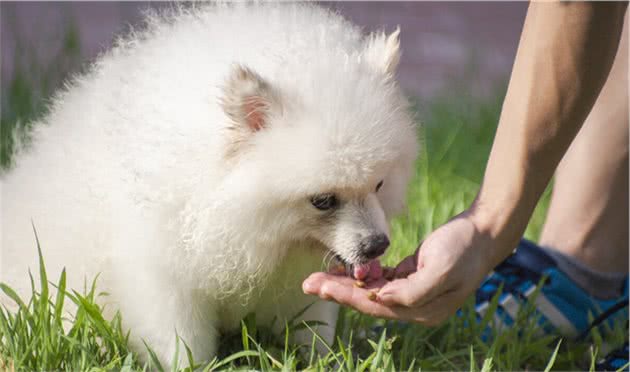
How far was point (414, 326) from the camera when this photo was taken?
A: 9.68ft

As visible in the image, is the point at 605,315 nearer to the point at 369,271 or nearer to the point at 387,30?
the point at 369,271

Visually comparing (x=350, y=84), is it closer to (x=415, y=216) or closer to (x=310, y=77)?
(x=310, y=77)

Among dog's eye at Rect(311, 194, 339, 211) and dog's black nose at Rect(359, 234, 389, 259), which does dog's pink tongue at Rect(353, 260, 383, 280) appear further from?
dog's eye at Rect(311, 194, 339, 211)

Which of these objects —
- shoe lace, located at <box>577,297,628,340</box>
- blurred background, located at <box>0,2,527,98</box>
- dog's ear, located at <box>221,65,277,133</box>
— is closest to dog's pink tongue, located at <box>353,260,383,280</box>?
dog's ear, located at <box>221,65,277,133</box>

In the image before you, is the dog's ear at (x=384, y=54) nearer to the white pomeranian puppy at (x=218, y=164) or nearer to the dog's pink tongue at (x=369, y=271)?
the white pomeranian puppy at (x=218, y=164)

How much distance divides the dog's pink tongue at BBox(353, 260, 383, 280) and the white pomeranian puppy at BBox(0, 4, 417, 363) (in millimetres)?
14

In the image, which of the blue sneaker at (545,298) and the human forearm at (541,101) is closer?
the human forearm at (541,101)

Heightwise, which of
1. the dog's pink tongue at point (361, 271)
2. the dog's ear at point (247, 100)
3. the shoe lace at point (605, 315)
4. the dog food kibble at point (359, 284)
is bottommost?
the shoe lace at point (605, 315)

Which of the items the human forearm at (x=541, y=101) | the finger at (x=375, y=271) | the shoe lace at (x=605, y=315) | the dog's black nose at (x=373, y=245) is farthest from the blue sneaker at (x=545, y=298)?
the dog's black nose at (x=373, y=245)

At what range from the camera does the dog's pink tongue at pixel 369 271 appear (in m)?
2.39

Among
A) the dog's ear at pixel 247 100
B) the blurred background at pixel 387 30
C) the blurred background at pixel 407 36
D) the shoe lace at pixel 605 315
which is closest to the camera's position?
the dog's ear at pixel 247 100

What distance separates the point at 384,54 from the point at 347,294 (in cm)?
63

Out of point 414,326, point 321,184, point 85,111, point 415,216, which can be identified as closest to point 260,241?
point 321,184

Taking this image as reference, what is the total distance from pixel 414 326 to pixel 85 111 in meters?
1.22
